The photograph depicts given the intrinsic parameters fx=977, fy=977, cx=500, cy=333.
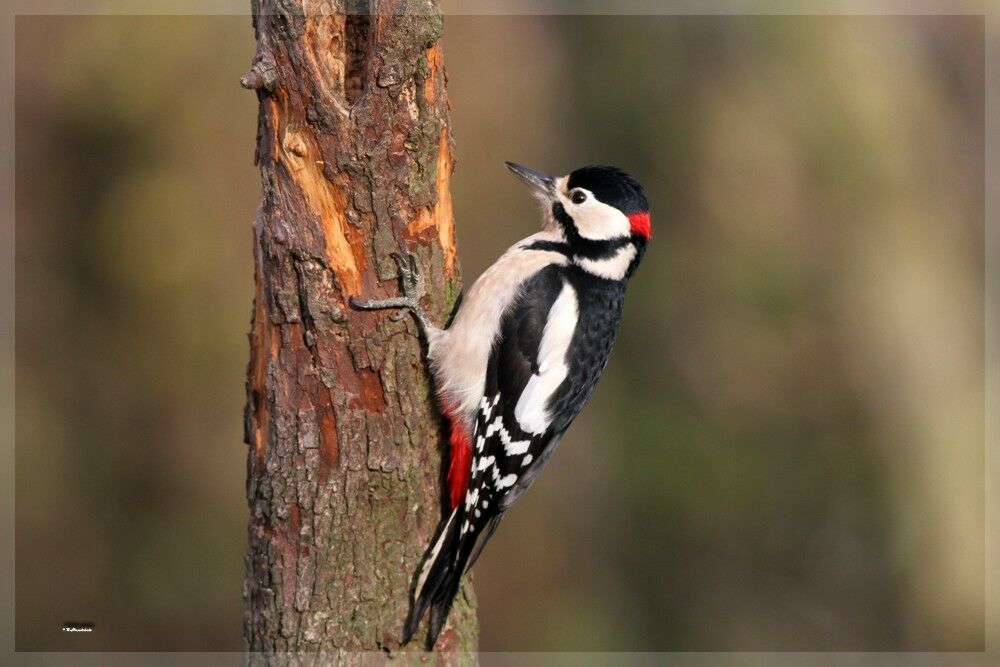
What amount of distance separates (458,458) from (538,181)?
1.05 m

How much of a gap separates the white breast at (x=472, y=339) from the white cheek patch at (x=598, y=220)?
0.87ft

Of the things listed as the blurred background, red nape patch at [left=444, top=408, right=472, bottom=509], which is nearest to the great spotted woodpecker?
red nape patch at [left=444, top=408, right=472, bottom=509]

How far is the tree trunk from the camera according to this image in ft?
8.44

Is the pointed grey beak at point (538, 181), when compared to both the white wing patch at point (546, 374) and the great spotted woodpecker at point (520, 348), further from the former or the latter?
the white wing patch at point (546, 374)

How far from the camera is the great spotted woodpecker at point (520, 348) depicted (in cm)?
299

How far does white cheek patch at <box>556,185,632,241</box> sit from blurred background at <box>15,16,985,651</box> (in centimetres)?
324

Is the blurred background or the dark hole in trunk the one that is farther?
the blurred background

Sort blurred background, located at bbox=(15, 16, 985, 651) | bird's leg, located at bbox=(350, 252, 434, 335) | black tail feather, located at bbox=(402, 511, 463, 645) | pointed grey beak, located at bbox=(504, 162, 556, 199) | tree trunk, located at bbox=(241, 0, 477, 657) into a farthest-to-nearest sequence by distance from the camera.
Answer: blurred background, located at bbox=(15, 16, 985, 651), pointed grey beak, located at bbox=(504, 162, 556, 199), black tail feather, located at bbox=(402, 511, 463, 645), bird's leg, located at bbox=(350, 252, 434, 335), tree trunk, located at bbox=(241, 0, 477, 657)

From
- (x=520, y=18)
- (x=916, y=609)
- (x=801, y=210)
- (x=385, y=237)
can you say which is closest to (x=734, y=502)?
(x=916, y=609)

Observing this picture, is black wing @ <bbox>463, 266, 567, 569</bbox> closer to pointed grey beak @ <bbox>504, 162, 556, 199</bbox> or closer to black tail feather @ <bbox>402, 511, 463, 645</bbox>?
black tail feather @ <bbox>402, 511, 463, 645</bbox>

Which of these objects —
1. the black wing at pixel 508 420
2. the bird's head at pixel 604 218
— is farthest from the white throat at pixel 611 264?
the black wing at pixel 508 420

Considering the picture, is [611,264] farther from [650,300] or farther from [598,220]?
[650,300]

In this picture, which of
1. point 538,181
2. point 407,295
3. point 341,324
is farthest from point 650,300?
point 341,324

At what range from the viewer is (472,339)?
3023mm
